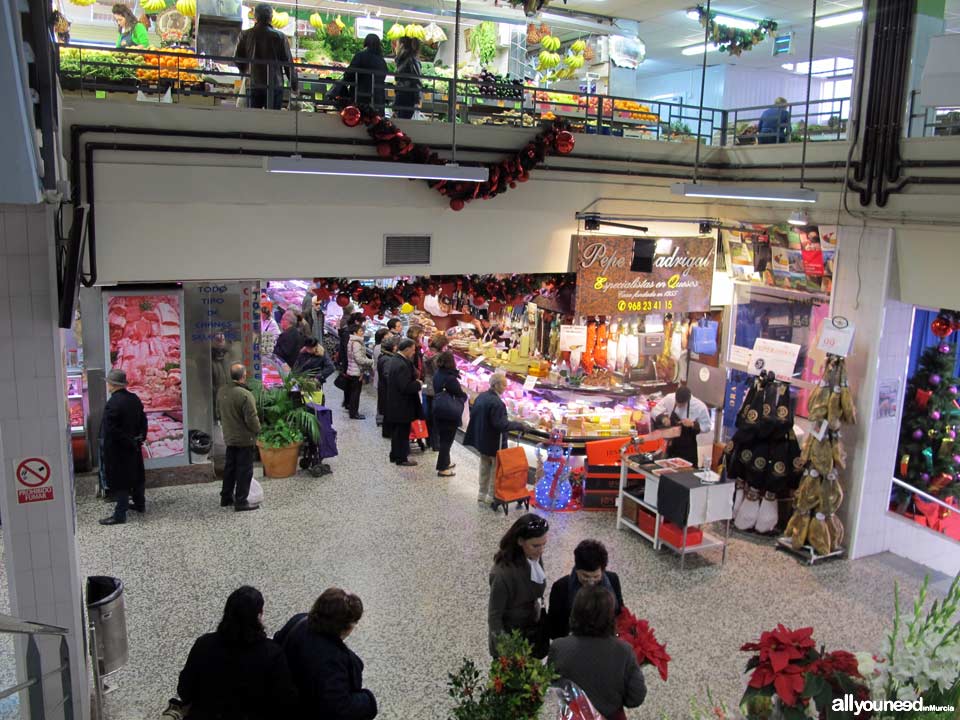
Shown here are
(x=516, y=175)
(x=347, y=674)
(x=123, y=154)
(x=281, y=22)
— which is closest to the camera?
(x=347, y=674)

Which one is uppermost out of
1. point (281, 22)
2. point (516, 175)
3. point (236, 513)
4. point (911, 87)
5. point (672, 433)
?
point (281, 22)

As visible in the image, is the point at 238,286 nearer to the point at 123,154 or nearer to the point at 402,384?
the point at 402,384

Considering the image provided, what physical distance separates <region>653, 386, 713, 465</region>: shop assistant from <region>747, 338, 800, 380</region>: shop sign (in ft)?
2.81

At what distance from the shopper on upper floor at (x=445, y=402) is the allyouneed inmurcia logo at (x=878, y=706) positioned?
7.46 m

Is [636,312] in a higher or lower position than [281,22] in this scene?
lower

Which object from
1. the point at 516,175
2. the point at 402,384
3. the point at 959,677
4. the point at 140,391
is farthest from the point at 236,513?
the point at 959,677

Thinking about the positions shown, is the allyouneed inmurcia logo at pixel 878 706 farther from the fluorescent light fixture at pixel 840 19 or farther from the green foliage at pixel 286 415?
the fluorescent light fixture at pixel 840 19

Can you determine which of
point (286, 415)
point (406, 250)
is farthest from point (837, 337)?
point (286, 415)

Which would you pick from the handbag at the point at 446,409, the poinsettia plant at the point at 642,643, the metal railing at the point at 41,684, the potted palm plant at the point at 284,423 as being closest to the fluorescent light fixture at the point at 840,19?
the handbag at the point at 446,409

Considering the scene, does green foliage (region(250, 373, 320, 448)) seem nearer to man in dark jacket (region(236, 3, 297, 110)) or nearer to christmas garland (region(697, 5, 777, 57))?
man in dark jacket (region(236, 3, 297, 110))

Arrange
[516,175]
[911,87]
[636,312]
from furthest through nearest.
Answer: [636,312] → [516,175] → [911,87]

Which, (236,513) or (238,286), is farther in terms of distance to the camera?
(238,286)

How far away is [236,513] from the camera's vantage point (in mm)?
8500

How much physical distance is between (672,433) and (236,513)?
465 cm
